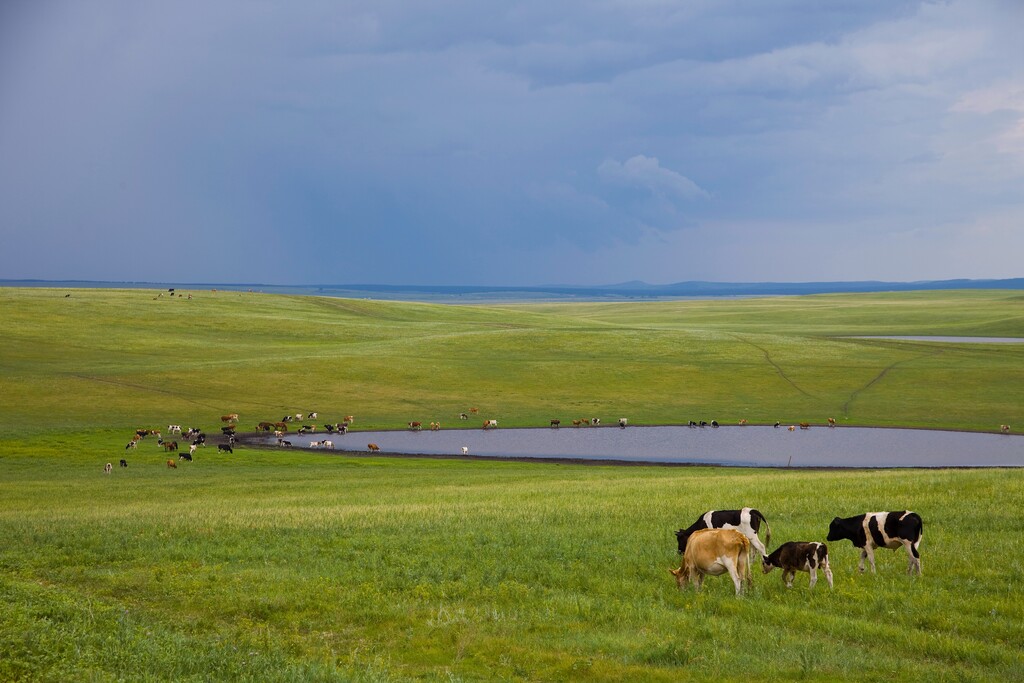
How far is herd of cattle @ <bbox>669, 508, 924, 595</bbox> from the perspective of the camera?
1417 centimetres

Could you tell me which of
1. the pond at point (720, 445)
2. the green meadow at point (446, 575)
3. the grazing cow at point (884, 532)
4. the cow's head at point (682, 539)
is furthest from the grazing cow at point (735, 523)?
the pond at point (720, 445)

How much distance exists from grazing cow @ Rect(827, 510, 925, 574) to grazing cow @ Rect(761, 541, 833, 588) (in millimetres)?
1145

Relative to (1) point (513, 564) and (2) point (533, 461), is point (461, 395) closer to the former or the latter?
(2) point (533, 461)

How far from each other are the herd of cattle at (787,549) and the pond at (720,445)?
35700 millimetres

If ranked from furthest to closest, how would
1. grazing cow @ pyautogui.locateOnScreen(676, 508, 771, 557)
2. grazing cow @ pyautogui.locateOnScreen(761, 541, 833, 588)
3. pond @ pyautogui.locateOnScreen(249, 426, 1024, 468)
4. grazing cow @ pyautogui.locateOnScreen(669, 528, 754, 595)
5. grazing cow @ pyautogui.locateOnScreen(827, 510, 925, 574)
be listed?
1. pond @ pyautogui.locateOnScreen(249, 426, 1024, 468)
2. grazing cow @ pyautogui.locateOnScreen(676, 508, 771, 557)
3. grazing cow @ pyautogui.locateOnScreen(827, 510, 925, 574)
4. grazing cow @ pyautogui.locateOnScreen(761, 541, 833, 588)
5. grazing cow @ pyautogui.locateOnScreen(669, 528, 754, 595)

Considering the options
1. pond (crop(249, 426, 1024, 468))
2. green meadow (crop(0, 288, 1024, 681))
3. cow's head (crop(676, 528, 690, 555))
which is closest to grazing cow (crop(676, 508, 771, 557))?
cow's head (crop(676, 528, 690, 555))

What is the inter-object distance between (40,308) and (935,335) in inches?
5304

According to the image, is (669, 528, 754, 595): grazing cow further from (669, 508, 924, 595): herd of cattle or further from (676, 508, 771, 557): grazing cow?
(676, 508, 771, 557): grazing cow

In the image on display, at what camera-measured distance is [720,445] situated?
58.1 m

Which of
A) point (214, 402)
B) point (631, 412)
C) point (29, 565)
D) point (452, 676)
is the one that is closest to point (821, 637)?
point (452, 676)

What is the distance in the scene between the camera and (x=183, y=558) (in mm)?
17656

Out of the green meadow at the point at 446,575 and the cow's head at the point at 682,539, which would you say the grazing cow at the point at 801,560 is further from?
the cow's head at the point at 682,539

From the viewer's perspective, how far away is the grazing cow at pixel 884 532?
14805 mm

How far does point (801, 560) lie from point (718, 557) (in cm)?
154
